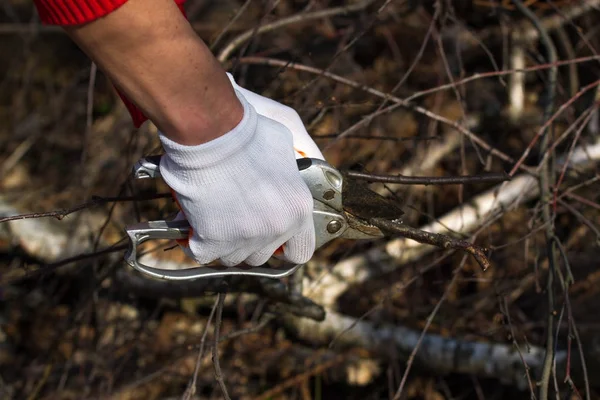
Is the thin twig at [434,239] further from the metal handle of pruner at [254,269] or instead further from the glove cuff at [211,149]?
the glove cuff at [211,149]

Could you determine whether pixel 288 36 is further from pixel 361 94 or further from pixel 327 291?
pixel 327 291

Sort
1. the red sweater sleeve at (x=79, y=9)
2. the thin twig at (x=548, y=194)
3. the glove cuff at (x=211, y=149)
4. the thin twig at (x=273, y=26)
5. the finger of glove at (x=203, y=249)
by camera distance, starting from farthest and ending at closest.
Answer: the thin twig at (x=273, y=26) < the thin twig at (x=548, y=194) < the finger of glove at (x=203, y=249) < the glove cuff at (x=211, y=149) < the red sweater sleeve at (x=79, y=9)

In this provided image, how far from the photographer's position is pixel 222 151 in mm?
1374

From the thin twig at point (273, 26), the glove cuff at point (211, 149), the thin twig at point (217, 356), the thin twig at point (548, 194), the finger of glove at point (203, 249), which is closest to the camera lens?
the glove cuff at point (211, 149)

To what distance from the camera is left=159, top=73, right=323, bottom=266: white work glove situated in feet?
4.57

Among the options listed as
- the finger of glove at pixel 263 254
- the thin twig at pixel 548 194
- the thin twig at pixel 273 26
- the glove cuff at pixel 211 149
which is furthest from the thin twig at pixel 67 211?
the thin twig at pixel 548 194

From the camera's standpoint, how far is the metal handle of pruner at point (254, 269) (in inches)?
61.4

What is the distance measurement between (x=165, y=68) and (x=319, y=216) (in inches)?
21.8

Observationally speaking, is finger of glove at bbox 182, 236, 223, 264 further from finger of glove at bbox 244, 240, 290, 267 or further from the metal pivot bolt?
the metal pivot bolt

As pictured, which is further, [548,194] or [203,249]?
[548,194]

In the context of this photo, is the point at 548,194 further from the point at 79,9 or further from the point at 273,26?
the point at 79,9

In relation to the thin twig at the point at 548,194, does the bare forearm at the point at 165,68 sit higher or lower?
higher

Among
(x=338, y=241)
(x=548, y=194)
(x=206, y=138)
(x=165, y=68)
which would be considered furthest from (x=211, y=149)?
(x=338, y=241)

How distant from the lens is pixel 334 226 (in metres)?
1.67
